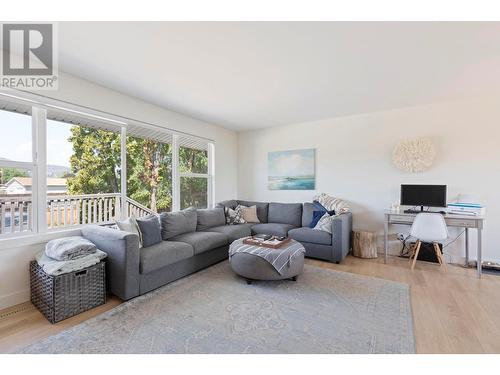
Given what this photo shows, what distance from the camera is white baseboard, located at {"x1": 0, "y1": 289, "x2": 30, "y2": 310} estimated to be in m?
2.13

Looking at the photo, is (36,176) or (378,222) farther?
(378,222)

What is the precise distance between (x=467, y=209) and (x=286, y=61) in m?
3.09

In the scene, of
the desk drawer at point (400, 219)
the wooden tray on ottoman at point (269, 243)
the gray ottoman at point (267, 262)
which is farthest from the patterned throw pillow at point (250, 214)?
the desk drawer at point (400, 219)

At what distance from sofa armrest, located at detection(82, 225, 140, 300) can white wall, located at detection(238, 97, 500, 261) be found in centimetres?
320

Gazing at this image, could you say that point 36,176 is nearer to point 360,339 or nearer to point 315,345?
point 315,345

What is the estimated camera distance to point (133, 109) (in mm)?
3279

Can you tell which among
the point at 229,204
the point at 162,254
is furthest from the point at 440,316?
the point at 229,204

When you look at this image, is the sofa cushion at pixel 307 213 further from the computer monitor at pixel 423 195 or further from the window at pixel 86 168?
the window at pixel 86 168

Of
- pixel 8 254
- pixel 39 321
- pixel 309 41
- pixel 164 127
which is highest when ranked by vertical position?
pixel 309 41

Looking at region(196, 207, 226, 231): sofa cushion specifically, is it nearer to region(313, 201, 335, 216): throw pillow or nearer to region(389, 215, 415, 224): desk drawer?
region(313, 201, 335, 216): throw pillow

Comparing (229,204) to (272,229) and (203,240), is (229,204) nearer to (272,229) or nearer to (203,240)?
(272,229)

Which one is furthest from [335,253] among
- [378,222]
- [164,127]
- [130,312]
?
[164,127]

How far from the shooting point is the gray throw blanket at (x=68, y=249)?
2074mm

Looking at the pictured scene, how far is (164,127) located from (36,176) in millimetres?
1815
